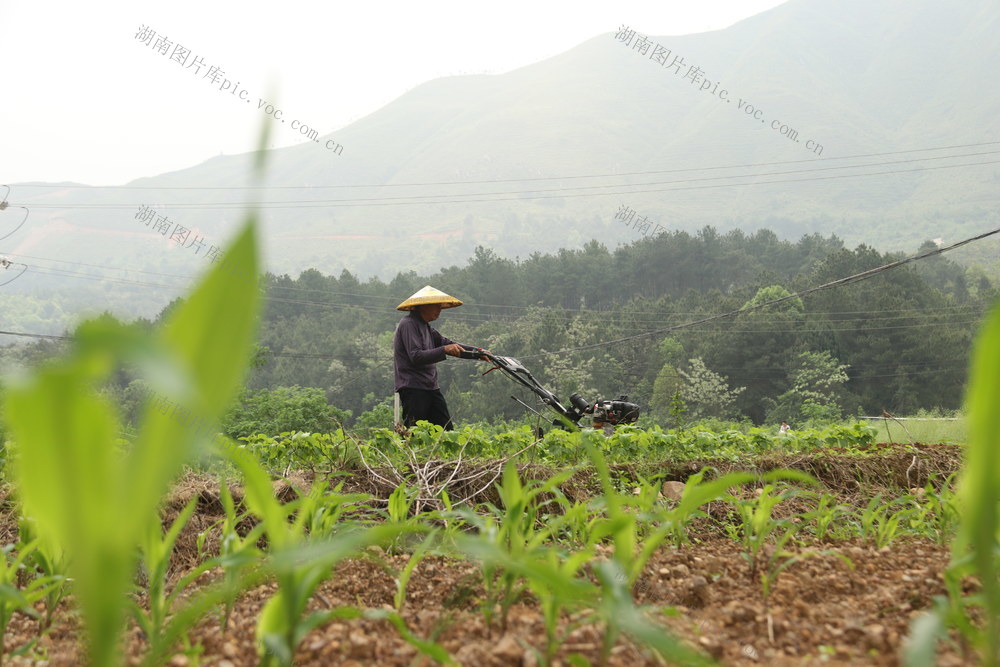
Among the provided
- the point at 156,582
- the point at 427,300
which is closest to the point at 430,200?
the point at 427,300

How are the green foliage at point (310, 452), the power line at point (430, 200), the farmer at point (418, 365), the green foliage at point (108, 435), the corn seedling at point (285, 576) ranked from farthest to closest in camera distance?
the power line at point (430, 200) → the farmer at point (418, 365) → the green foliage at point (310, 452) → the corn seedling at point (285, 576) → the green foliage at point (108, 435)

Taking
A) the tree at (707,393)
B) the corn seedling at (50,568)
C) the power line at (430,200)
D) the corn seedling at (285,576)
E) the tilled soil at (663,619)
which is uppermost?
the power line at (430,200)

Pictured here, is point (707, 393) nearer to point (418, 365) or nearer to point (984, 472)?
point (418, 365)

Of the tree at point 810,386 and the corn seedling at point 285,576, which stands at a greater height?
the corn seedling at point 285,576

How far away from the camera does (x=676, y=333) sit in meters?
51.4

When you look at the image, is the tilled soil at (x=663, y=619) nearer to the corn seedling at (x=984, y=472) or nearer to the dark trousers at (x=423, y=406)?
the corn seedling at (x=984, y=472)

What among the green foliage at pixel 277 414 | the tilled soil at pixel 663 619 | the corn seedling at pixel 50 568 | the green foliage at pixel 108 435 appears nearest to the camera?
the green foliage at pixel 108 435

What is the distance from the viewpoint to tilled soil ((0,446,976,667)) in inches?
43.5

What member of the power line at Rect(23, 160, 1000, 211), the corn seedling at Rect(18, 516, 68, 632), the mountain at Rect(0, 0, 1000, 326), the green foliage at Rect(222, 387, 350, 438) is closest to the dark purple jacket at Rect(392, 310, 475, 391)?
the corn seedling at Rect(18, 516, 68, 632)

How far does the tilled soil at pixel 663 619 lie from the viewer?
43.5 inches

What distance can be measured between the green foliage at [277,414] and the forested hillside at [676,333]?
4097mm

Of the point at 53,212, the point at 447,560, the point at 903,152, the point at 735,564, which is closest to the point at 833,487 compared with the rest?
the point at 735,564

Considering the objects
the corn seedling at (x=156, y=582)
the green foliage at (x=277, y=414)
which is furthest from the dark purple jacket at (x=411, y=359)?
the green foliage at (x=277, y=414)

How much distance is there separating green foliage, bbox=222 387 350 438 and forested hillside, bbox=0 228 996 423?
410 centimetres
